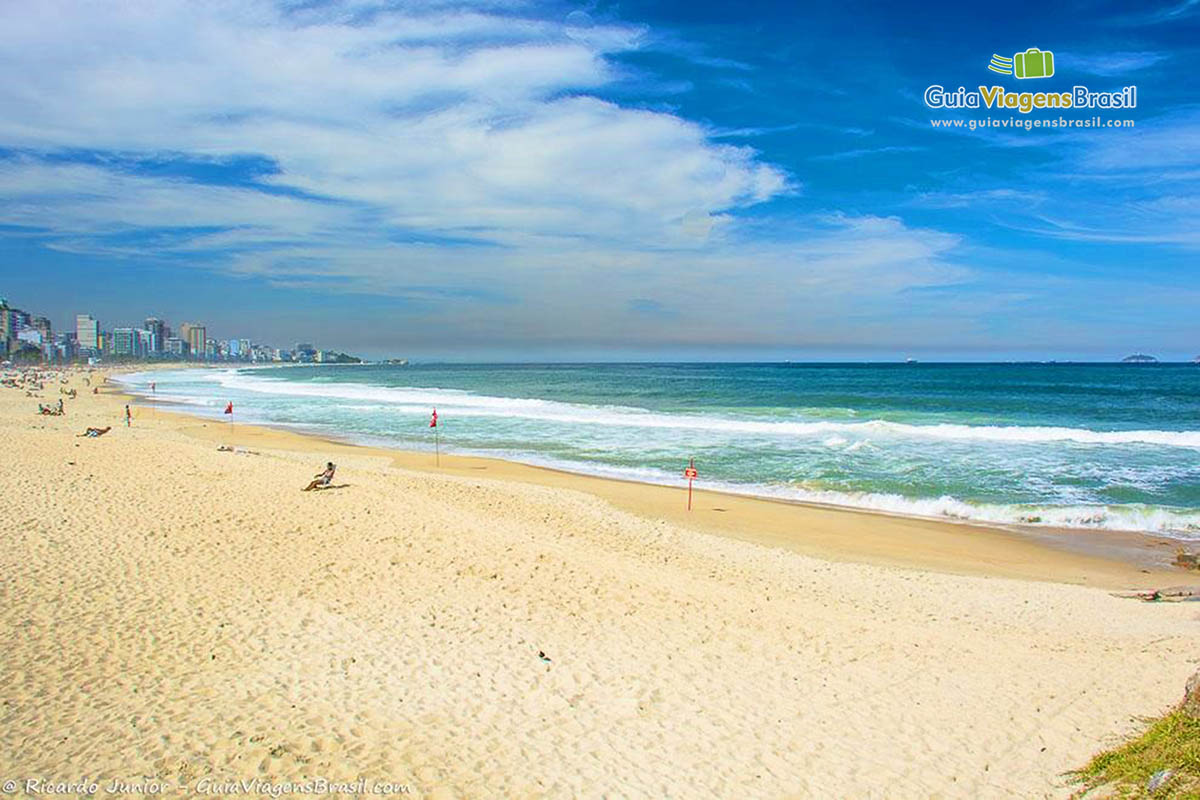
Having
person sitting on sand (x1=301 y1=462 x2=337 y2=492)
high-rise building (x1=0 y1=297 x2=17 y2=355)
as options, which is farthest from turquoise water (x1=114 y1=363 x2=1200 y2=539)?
high-rise building (x1=0 y1=297 x2=17 y2=355)

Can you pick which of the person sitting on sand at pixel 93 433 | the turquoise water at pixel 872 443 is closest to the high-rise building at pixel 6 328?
the turquoise water at pixel 872 443

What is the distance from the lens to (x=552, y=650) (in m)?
7.60

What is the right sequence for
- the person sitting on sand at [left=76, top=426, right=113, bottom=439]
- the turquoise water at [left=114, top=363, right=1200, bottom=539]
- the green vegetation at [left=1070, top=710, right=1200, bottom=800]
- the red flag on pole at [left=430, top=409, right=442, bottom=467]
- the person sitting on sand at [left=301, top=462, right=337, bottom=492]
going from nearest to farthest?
the green vegetation at [left=1070, top=710, right=1200, bottom=800]
the person sitting on sand at [left=301, top=462, right=337, bottom=492]
the turquoise water at [left=114, top=363, right=1200, bottom=539]
the red flag on pole at [left=430, top=409, right=442, bottom=467]
the person sitting on sand at [left=76, top=426, right=113, bottom=439]

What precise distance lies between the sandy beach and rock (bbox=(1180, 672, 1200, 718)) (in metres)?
1.02

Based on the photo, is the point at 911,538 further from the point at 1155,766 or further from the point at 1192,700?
the point at 1155,766

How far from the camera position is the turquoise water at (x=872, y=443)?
1734cm

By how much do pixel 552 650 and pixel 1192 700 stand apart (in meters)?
5.61

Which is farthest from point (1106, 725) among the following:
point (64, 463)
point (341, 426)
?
point (341, 426)

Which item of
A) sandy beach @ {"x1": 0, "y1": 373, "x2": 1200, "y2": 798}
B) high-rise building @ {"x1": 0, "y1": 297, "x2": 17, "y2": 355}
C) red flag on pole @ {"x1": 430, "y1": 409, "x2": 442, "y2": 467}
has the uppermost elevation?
high-rise building @ {"x1": 0, "y1": 297, "x2": 17, "y2": 355}

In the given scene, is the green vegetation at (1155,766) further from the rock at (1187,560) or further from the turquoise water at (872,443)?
the turquoise water at (872,443)

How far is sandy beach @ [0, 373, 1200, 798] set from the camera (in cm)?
532

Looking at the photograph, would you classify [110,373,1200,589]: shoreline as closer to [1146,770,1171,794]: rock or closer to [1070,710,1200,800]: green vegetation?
[1070,710,1200,800]: green vegetation

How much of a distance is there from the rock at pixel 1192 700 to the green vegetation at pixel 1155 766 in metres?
0.04

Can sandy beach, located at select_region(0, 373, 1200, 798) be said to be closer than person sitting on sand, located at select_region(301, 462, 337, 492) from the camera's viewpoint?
Yes
